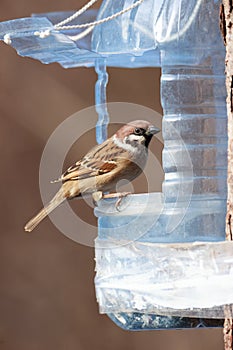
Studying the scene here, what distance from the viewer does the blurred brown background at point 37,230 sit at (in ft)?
11.1

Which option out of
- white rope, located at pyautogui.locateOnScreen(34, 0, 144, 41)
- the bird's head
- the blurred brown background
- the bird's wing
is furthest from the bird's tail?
the blurred brown background

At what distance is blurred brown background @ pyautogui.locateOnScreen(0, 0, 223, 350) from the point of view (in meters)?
3.40

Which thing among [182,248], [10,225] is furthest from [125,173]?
[10,225]

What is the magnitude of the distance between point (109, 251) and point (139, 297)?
0.39ft

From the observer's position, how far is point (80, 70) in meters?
3.51

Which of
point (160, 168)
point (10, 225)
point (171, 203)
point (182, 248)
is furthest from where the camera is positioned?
point (10, 225)

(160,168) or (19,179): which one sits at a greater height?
(160,168)

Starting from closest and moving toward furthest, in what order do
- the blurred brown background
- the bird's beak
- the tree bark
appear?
the tree bark
the bird's beak
the blurred brown background

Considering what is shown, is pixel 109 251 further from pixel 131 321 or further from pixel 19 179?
pixel 19 179

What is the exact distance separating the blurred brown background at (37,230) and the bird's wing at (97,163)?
1373mm

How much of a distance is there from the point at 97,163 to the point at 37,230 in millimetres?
1494

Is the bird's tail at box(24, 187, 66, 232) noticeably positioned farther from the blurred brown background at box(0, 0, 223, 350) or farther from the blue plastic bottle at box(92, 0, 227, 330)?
the blurred brown background at box(0, 0, 223, 350)

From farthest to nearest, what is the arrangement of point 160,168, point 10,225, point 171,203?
point 10,225 < point 160,168 < point 171,203

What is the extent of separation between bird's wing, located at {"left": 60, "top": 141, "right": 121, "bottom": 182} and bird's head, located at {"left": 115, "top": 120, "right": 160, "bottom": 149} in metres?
0.02
